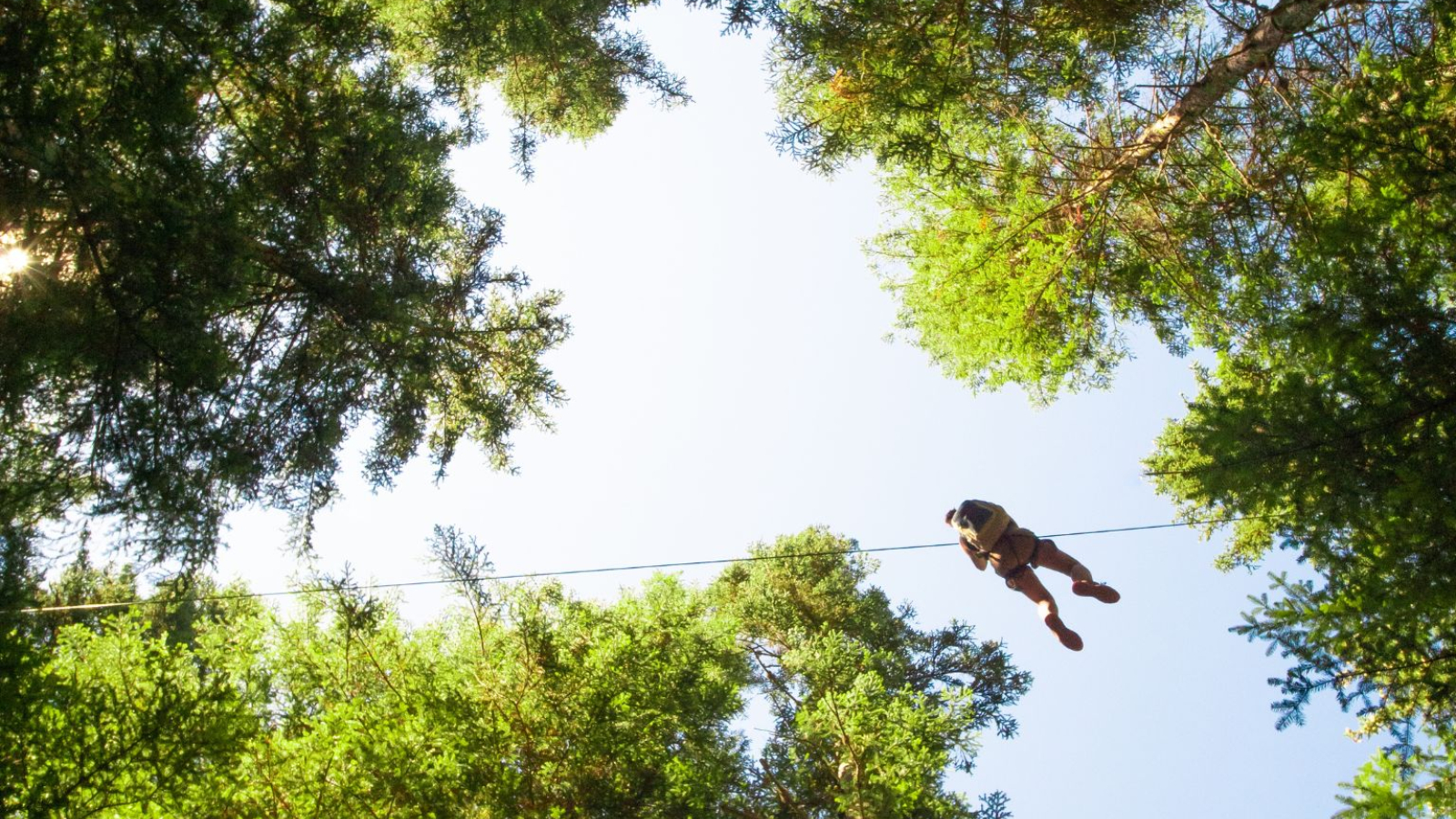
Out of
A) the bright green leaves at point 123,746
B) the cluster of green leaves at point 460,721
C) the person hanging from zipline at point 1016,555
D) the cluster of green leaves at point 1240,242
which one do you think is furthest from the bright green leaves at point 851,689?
the bright green leaves at point 123,746

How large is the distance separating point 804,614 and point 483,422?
5649 millimetres

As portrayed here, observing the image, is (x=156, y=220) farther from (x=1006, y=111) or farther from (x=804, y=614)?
(x=804, y=614)

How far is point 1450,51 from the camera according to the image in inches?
267

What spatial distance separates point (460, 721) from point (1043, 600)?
5607mm

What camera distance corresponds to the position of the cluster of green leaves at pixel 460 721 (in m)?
6.10

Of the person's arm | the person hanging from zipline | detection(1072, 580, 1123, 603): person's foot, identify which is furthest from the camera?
the person's arm

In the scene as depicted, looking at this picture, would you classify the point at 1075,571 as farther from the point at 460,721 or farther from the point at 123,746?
the point at 123,746

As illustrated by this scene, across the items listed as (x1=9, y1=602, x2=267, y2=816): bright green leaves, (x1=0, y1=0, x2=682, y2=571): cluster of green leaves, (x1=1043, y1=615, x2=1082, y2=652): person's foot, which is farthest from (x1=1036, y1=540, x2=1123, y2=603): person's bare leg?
(x1=9, y1=602, x2=267, y2=816): bright green leaves

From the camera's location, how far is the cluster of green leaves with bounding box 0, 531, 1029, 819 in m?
6.10

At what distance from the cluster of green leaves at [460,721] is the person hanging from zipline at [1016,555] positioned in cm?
140

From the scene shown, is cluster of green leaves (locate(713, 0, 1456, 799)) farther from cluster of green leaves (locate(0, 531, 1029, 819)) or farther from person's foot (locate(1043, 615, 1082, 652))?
cluster of green leaves (locate(0, 531, 1029, 819))

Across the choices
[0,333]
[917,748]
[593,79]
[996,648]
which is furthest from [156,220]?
[996,648]

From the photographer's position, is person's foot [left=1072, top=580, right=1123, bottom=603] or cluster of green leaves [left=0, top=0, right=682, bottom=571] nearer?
cluster of green leaves [left=0, top=0, right=682, bottom=571]

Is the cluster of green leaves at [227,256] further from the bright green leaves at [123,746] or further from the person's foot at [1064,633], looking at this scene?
the person's foot at [1064,633]
